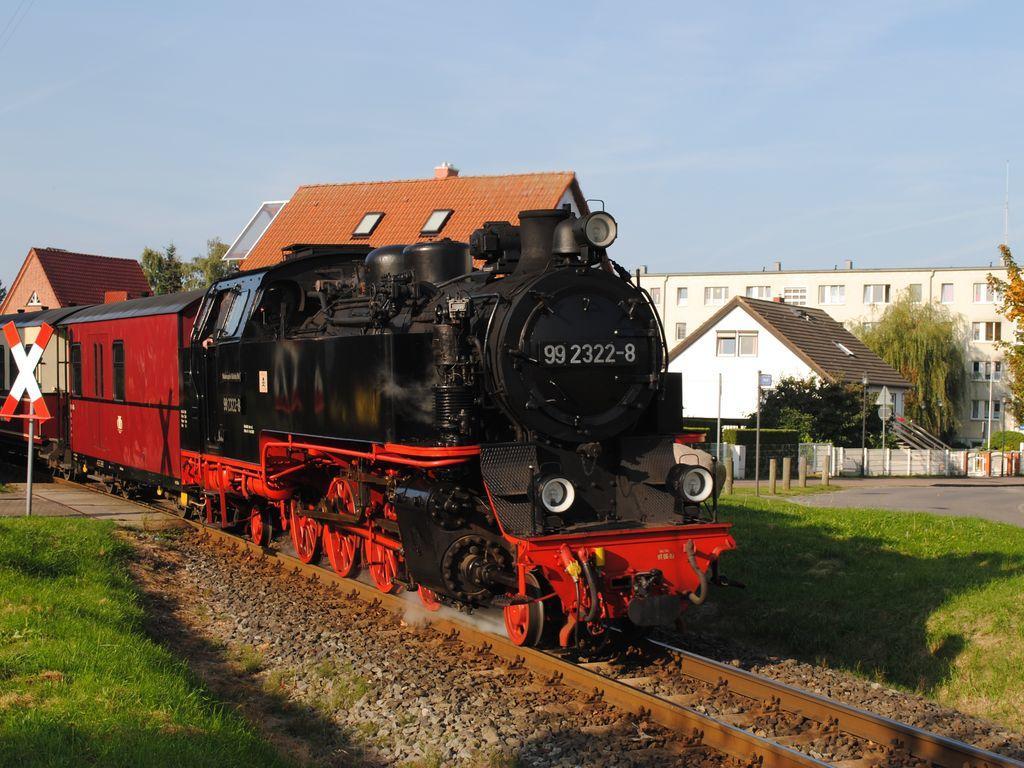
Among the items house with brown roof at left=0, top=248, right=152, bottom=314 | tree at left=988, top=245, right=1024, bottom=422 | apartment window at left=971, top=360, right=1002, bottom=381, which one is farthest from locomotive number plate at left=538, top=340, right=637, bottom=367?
apartment window at left=971, top=360, right=1002, bottom=381

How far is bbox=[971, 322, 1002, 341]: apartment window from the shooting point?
5159cm

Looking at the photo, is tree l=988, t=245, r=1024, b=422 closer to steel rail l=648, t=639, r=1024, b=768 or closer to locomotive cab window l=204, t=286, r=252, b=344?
steel rail l=648, t=639, r=1024, b=768

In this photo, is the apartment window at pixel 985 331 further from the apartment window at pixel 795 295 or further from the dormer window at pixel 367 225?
the dormer window at pixel 367 225

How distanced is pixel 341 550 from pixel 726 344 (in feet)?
102

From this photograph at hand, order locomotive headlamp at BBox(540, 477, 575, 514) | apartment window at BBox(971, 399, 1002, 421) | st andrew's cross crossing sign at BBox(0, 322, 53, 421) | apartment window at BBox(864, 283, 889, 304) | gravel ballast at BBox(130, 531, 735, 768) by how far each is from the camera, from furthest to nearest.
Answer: apartment window at BBox(864, 283, 889, 304) < apartment window at BBox(971, 399, 1002, 421) < st andrew's cross crossing sign at BBox(0, 322, 53, 421) < locomotive headlamp at BBox(540, 477, 575, 514) < gravel ballast at BBox(130, 531, 735, 768)

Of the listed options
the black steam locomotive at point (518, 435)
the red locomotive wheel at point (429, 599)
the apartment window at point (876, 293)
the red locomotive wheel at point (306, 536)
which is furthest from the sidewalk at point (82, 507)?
the apartment window at point (876, 293)

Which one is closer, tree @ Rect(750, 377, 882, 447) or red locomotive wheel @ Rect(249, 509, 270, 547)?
red locomotive wheel @ Rect(249, 509, 270, 547)

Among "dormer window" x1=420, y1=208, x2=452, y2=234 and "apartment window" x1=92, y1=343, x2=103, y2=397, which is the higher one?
"dormer window" x1=420, y1=208, x2=452, y2=234

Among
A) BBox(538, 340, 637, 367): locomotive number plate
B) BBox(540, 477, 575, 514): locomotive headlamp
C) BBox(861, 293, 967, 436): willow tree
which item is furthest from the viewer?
BBox(861, 293, 967, 436): willow tree

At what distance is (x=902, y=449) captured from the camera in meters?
35.1

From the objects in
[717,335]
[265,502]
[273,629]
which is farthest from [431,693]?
[717,335]

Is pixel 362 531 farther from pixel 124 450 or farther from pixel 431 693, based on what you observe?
pixel 124 450

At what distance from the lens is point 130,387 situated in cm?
1518

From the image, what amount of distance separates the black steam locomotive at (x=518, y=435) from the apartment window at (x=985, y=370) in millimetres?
46806
